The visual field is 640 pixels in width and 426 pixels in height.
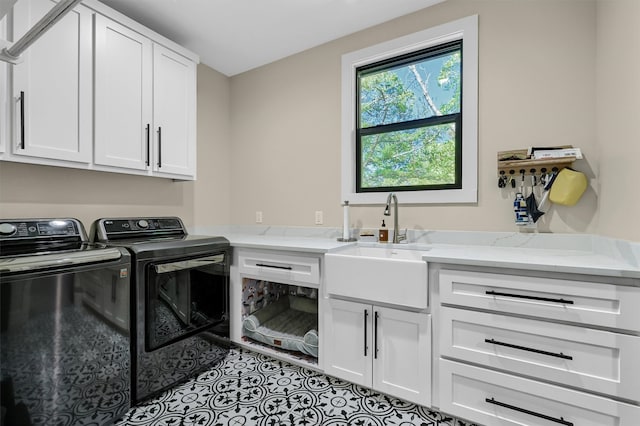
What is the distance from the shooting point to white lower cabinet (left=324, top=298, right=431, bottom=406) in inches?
62.5

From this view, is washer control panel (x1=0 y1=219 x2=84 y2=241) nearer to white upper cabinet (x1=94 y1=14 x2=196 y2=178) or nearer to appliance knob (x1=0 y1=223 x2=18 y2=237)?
appliance knob (x1=0 y1=223 x2=18 y2=237)

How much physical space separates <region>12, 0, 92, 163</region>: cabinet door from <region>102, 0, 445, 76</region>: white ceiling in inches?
19.3

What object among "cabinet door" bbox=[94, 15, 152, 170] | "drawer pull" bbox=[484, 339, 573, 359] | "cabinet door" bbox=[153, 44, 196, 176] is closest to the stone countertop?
"drawer pull" bbox=[484, 339, 573, 359]

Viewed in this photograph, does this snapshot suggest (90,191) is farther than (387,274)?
Yes

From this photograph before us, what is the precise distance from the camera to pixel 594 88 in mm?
1688

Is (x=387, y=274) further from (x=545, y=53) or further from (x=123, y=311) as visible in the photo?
(x=545, y=53)

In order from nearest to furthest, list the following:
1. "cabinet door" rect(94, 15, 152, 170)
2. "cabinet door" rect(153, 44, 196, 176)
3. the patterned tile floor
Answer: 1. the patterned tile floor
2. "cabinet door" rect(94, 15, 152, 170)
3. "cabinet door" rect(153, 44, 196, 176)

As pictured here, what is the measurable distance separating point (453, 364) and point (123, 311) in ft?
5.75

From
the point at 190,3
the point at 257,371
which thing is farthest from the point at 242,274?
the point at 190,3

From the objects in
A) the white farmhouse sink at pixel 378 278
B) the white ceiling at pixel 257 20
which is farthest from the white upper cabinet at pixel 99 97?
the white farmhouse sink at pixel 378 278

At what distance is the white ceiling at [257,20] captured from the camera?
2.08 metres

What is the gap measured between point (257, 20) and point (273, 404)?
266 centimetres

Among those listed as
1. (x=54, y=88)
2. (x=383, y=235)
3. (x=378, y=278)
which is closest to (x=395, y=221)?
(x=383, y=235)

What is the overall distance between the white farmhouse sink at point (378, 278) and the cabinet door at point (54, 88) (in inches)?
66.1
